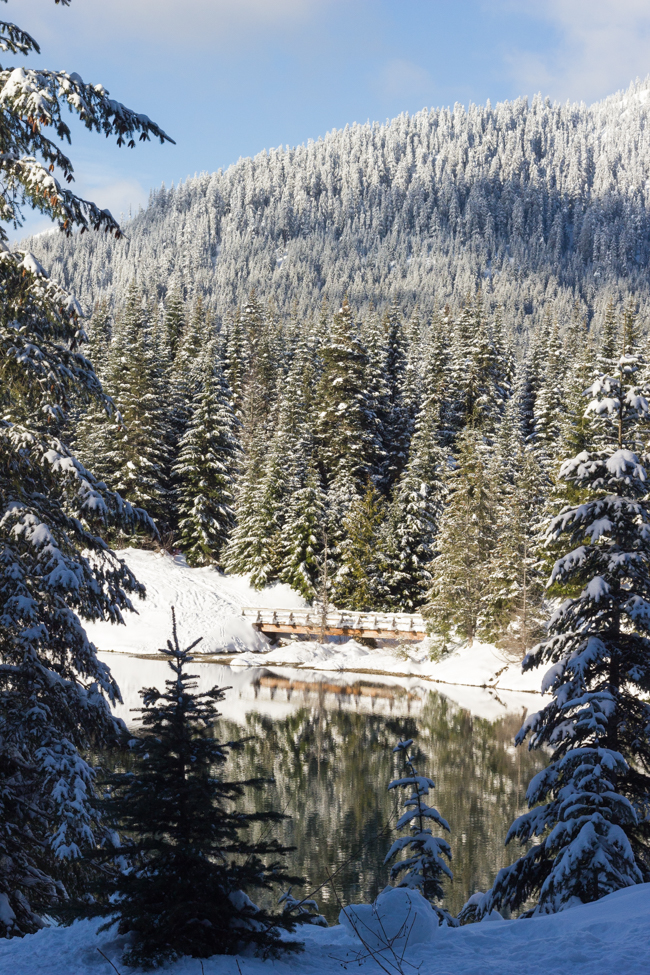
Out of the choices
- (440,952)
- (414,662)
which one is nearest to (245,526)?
(414,662)

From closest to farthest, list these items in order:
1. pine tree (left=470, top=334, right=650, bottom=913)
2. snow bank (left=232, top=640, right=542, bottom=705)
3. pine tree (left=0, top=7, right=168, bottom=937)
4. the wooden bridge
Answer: pine tree (left=0, top=7, right=168, bottom=937) < pine tree (left=470, top=334, right=650, bottom=913) < snow bank (left=232, top=640, right=542, bottom=705) < the wooden bridge

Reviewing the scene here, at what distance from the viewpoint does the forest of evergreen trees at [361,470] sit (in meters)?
39.1

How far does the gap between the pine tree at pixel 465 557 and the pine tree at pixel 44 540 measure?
31479 mm

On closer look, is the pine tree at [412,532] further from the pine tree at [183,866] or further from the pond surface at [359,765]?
the pine tree at [183,866]

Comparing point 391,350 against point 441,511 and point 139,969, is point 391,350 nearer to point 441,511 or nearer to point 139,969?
point 441,511

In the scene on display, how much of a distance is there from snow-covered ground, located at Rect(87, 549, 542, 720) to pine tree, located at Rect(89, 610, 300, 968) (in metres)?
24.6

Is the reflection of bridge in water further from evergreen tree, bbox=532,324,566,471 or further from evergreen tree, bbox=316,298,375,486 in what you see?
evergreen tree, bbox=532,324,566,471

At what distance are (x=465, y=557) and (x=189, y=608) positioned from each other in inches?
652

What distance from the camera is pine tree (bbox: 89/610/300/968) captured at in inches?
193

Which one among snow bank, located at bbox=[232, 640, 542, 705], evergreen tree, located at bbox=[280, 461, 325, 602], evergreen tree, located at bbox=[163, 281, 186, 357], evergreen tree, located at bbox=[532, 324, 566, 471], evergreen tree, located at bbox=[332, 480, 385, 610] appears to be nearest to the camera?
snow bank, located at bbox=[232, 640, 542, 705]

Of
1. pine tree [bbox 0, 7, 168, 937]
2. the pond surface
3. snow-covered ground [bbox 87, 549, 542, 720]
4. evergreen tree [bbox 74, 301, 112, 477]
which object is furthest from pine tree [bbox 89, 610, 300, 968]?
evergreen tree [bbox 74, 301, 112, 477]

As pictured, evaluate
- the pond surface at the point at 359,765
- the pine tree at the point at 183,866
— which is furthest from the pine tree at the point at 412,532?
the pine tree at the point at 183,866

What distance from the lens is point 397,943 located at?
5.52m

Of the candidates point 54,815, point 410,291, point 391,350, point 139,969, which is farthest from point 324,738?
point 410,291
